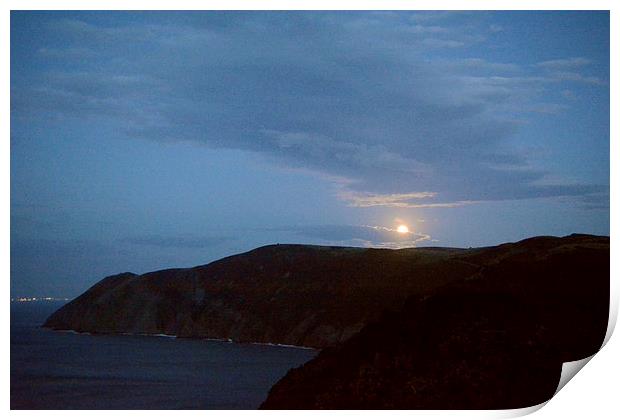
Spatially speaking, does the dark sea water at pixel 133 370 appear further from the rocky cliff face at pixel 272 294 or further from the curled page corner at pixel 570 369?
the curled page corner at pixel 570 369

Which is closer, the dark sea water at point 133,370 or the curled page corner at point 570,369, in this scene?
the curled page corner at point 570,369

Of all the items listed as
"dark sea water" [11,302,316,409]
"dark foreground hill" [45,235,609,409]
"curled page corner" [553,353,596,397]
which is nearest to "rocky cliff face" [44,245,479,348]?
"dark foreground hill" [45,235,609,409]

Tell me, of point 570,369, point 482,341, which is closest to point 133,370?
point 482,341

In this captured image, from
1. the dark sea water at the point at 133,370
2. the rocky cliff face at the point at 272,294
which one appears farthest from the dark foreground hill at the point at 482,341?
the dark sea water at the point at 133,370

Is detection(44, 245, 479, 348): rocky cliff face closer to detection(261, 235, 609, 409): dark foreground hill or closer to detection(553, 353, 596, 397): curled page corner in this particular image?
detection(261, 235, 609, 409): dark foreground hill
